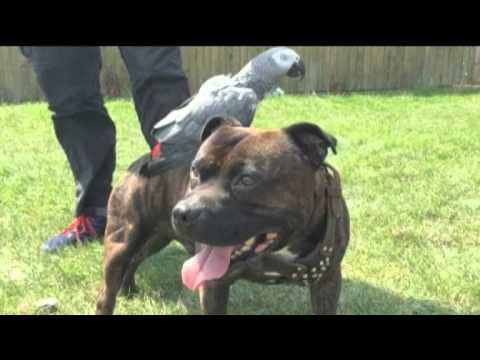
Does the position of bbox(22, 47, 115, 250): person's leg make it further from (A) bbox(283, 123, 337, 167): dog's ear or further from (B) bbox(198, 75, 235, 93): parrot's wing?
(A) bbox(283, 123, 337, 167): dog's ear

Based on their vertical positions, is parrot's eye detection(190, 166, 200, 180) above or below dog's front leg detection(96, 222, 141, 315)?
above

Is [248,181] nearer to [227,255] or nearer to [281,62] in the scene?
[227,255]

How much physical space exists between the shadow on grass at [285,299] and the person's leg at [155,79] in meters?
0.78

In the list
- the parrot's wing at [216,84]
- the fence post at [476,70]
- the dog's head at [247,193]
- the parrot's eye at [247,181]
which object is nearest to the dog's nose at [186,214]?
the dog's head at [247,193]

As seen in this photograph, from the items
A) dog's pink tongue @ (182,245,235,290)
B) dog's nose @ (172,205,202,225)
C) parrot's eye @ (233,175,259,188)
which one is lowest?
dog's pink tongue @ (182,245,235,290)

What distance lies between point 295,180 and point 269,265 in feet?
1.16

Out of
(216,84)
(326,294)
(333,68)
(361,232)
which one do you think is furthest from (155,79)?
(333,68)

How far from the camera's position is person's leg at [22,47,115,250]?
354cm

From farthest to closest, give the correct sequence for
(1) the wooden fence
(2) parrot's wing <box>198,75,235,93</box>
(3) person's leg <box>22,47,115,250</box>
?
(1) the wooden fence
(3) person's leg <box>22,47,115,250</box>
(2) parrot's wing <box>198,75,235,93</box>

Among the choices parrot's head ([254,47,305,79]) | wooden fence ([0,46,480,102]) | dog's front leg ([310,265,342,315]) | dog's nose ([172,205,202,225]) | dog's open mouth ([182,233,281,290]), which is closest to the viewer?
dog's nose ([172,205,202,225])

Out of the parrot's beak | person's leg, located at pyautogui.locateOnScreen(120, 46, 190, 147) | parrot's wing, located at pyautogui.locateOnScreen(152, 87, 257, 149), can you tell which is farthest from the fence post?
parrot's wing, located at pyautogui.locateOnScreen(152, 87, 257, 149)

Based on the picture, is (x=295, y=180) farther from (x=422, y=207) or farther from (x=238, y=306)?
(x=422, y=207)

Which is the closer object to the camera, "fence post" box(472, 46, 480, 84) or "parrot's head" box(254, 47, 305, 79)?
"parrot's head" box(254, 47, 305, 79)
